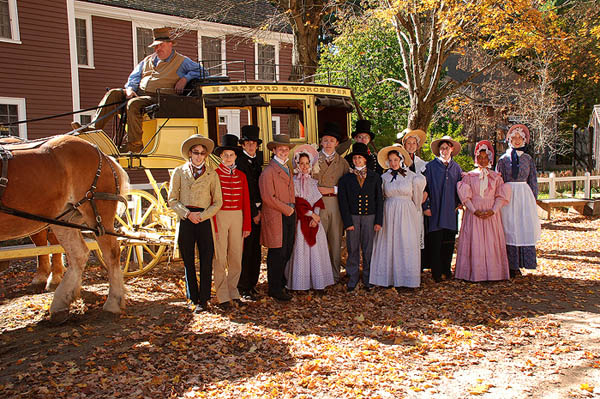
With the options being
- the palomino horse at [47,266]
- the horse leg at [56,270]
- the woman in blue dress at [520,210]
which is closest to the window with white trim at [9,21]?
the palomino horse at [47,266]

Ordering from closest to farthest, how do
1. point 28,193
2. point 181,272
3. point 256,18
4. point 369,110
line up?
1. point 28,193
2. point 181,272
3. point 369,110
4. point 256,18

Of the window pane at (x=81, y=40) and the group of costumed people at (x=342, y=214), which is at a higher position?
the window pane at (x=81, y=40)

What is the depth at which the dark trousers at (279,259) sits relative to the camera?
19.6ft

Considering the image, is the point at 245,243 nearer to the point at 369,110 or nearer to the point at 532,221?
the point at 532,221

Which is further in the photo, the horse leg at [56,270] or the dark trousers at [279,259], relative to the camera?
the horse leg at [56,270]

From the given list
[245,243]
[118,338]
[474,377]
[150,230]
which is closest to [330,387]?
[474,377]

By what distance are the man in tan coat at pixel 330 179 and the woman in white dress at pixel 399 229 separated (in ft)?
1.77

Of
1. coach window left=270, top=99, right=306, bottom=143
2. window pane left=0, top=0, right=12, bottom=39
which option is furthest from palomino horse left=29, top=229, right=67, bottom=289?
window pane left=0, top=0, right=12, bottom=39

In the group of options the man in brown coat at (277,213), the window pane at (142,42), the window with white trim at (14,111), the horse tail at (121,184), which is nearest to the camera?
the horse tail at (121,184)

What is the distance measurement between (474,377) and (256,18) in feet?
54.3

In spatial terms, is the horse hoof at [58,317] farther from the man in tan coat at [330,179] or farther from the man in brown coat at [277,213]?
the man in tan coat at [330,179]

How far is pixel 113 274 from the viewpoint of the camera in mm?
5469

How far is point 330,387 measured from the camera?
3734 millimetres

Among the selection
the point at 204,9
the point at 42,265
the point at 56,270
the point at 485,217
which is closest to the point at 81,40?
the point at 204,9
